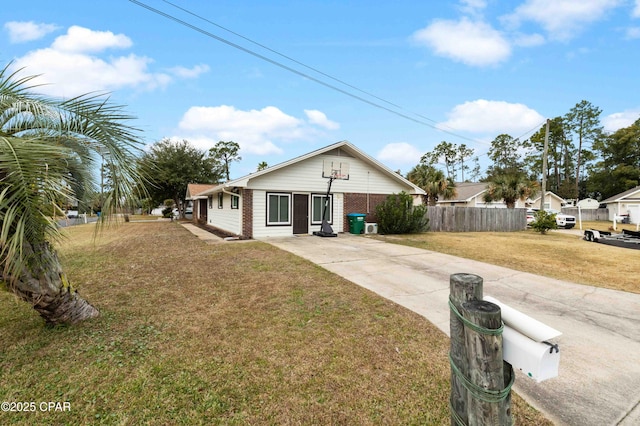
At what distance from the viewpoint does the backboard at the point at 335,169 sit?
13.7 m

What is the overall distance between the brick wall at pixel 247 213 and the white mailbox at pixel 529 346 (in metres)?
11.7

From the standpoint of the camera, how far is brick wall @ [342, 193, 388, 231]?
14633 millimetres

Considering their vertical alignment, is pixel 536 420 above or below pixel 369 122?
below

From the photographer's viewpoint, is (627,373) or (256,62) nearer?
(627,373)

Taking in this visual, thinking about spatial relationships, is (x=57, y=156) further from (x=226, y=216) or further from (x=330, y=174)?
(x=226, y=216)

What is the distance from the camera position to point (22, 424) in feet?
6.81

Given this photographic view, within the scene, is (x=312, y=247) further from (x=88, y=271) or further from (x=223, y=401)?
(x=223, y=401)

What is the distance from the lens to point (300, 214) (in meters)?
13.6

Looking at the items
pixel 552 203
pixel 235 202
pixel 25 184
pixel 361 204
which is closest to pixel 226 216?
pixel 235 202

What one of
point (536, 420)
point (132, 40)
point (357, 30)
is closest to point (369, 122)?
point (357, 30)

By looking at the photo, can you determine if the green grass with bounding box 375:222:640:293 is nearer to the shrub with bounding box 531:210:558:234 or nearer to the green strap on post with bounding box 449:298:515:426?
the shrub with bounding box 531:210:558:234

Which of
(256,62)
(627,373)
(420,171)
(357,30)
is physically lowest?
(627,373)

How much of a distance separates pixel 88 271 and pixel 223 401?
6136mm

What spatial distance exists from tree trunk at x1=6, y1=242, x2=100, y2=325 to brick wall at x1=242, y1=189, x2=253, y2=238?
860 centimetres
